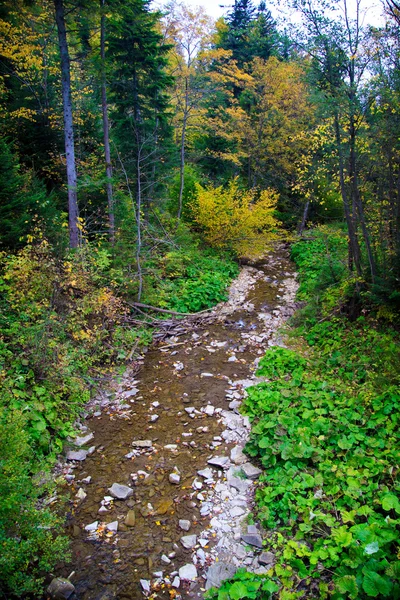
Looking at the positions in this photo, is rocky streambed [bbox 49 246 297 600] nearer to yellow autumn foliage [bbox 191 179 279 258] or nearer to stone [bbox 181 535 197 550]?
stone [bbox 181 535 197 550]

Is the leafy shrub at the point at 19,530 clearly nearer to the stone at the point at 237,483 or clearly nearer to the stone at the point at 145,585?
the stone at the point at 145,585

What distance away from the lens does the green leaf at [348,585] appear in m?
3.05

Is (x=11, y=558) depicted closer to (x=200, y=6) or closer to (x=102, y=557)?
(x=102, y=557)

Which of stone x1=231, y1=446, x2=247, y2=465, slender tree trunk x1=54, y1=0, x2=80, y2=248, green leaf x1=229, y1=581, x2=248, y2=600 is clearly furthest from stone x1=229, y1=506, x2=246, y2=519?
slender tree trunk x1=54, y1=0, x2=80, y2=248

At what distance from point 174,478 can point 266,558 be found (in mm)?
1694

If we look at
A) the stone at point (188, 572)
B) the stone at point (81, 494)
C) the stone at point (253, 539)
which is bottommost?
the stone at point (188, 572)

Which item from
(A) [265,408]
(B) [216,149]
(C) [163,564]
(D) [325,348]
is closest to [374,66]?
(D) [325,348]

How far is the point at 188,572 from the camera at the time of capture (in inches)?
151

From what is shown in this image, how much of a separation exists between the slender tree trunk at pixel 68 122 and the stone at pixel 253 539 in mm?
7417

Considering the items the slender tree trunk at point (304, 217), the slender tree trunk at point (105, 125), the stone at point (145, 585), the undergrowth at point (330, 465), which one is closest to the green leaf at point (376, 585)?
the undergrowth at point (330, 465)

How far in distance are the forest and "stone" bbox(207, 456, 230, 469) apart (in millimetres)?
413

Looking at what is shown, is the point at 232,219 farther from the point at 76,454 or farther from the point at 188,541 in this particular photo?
the point at 188,541

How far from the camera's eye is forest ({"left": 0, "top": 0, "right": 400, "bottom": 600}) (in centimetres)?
366

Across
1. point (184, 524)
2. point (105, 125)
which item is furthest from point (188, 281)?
point (184, 524)
